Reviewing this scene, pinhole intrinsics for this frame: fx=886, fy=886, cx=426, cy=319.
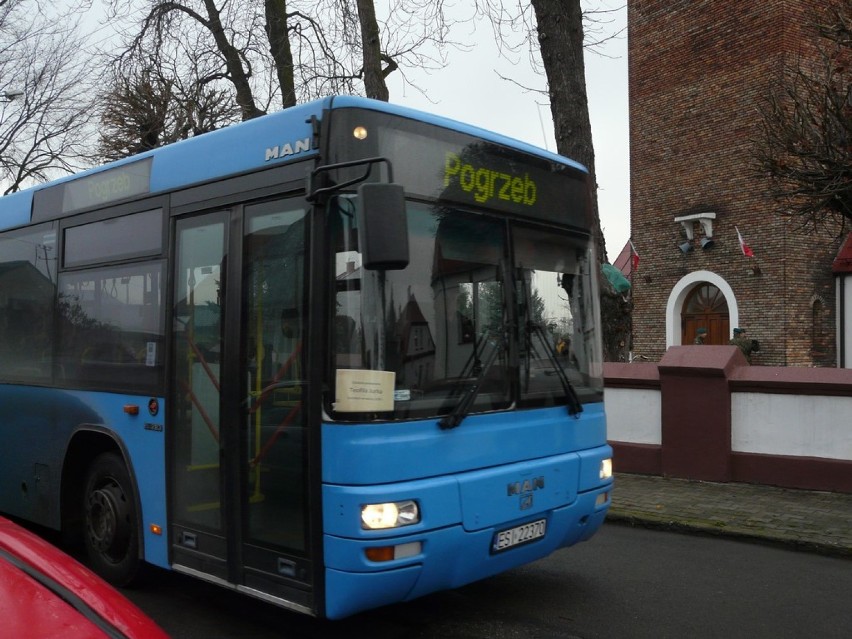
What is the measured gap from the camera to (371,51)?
14070 mm

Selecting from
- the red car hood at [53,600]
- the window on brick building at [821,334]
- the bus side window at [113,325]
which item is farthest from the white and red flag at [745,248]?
the red car hood at [53,600]

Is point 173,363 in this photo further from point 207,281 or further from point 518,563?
point 518,563

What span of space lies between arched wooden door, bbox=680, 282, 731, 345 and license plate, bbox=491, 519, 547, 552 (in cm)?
2047

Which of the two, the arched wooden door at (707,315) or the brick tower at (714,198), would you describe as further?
the arched wooden door at (707,315)

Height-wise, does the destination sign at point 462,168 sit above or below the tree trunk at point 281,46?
below

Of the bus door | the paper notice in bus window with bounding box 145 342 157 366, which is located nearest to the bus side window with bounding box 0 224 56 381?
the paper notice in bus window with bounding box 145 342 157 366

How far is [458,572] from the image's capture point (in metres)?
4.64

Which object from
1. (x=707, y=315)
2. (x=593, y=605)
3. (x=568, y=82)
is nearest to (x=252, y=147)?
(x=593, y=605)

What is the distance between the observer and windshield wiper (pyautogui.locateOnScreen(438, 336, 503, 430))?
15.0ft

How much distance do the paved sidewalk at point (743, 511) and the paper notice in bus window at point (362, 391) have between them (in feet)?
15.1

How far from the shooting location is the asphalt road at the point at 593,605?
5.20m

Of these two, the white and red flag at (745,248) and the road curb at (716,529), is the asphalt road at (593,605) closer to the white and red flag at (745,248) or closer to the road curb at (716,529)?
the road curb at (716,529)

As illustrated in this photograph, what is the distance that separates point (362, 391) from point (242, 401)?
0.94 meters

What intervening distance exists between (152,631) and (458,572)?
209 cm
